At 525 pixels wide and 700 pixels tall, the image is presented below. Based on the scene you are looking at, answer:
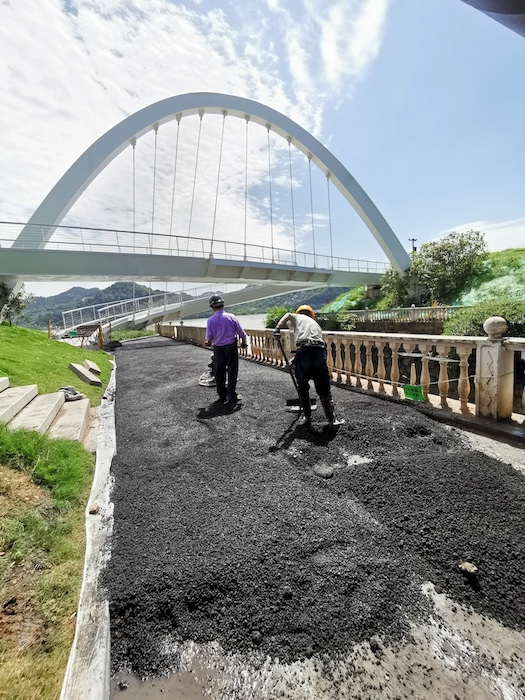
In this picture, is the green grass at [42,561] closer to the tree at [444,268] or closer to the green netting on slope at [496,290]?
the green netting on slope at [496,290]

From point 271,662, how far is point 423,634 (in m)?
0.72

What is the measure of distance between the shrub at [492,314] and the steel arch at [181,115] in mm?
20064

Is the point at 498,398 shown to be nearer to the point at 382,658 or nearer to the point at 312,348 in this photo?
the point at 312,348

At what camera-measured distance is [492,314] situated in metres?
8.23

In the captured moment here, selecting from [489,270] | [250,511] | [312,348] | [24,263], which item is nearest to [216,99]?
[24,263]

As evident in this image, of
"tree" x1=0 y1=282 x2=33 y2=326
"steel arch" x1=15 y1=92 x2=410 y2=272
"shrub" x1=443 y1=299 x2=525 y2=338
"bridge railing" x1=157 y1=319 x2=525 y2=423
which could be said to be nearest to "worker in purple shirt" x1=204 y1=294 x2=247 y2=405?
"bridge railing" x1=157 y1=319 x2=525 y2=423

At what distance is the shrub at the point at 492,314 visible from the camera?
7.62 metres

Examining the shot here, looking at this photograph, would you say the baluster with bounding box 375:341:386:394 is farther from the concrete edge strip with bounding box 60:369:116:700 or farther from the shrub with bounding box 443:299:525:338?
the concrete edge strip with bounding box 60:369:116:700

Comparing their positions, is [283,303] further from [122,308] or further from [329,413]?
[329,413]

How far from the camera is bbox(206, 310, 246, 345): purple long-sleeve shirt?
18.3ft

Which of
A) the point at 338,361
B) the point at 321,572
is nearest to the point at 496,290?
the point at 338,361

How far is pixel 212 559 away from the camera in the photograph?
77.5 inches

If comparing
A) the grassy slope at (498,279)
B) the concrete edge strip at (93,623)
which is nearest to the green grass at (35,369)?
the concrete edge strip at (93,623)

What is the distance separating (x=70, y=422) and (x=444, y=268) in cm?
2637
